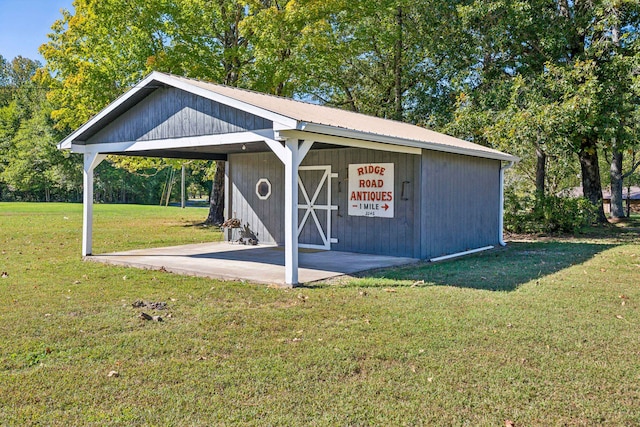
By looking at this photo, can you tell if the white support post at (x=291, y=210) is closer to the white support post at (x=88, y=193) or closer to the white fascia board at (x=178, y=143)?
the white fascia board at (x=178, y=143)

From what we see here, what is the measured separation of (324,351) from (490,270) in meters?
4.96

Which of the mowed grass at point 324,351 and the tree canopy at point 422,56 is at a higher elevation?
the tree canopy at point 422,56

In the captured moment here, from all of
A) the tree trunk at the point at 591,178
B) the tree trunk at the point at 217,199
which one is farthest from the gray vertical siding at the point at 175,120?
the tree trunk at the point at 591,178

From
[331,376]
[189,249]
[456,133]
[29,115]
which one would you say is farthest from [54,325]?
[29,115]

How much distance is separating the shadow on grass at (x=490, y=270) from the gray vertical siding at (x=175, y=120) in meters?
2.82

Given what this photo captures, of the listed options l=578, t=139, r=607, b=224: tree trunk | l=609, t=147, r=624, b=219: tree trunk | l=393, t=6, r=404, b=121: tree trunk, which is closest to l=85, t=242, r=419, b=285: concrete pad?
l=393, t=6, r=404, b=121: tree trunk

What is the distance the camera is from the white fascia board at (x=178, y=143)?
286 inches

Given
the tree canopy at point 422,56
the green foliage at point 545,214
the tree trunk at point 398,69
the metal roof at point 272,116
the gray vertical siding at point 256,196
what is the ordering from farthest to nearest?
the tree trunk at point 398,69
the tree canopy at point 422,56
the green foliage at point 545,214
the gray vertical siding at point 256,196
the metal roof at point 272,116

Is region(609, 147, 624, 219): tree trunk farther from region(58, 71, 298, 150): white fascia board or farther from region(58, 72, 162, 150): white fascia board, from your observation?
region(58, 72, 162, 150): white fascia board

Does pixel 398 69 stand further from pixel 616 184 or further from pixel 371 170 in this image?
pixel 616 184

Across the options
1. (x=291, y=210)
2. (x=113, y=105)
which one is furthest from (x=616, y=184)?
(x=113, y=105)

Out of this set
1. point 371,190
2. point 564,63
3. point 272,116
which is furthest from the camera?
point 564,63

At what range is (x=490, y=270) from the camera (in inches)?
325

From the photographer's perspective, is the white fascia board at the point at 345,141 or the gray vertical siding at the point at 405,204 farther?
the gray vertical siding at the point at 405,204
